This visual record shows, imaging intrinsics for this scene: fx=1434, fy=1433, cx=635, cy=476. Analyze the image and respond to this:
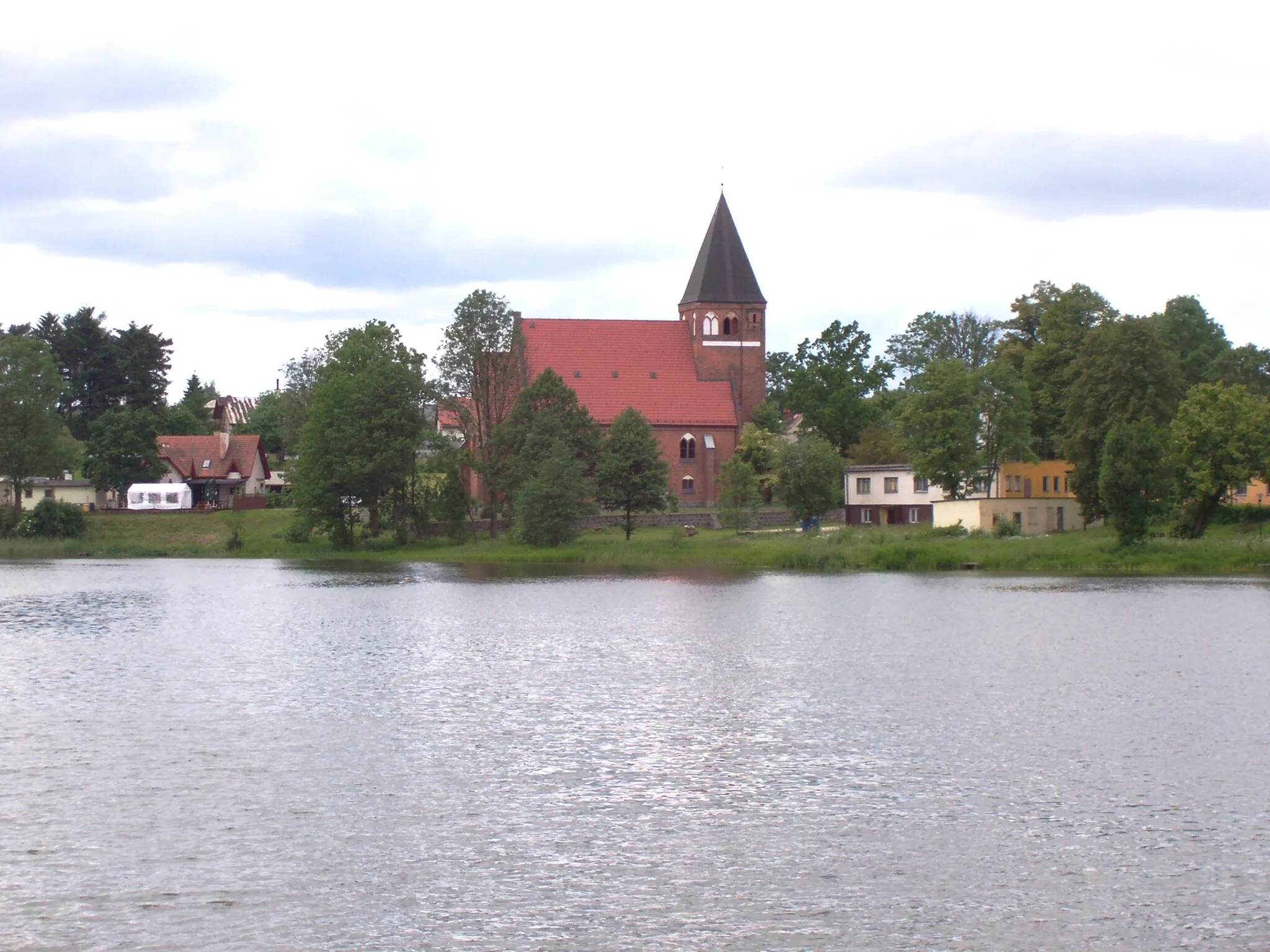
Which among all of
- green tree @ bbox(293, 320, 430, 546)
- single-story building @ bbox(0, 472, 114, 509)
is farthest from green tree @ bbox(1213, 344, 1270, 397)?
single-story building @ bbox(0, 472, 114, 509)

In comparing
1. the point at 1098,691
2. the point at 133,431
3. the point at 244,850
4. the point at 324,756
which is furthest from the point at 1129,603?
the point at 133,431

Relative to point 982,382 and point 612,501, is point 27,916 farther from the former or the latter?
point 982,382

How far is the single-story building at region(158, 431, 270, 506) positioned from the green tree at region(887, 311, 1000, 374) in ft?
173

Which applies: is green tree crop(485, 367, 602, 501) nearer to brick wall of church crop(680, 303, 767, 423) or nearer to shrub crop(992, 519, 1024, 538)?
shrub crop(992, 519, 1024, 538)

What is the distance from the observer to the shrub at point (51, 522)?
8375cm

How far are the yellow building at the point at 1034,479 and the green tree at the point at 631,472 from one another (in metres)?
21.8

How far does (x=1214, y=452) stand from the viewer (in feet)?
216

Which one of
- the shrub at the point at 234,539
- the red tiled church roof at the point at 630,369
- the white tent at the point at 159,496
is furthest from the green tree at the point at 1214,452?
the white tent at the point at 159,496

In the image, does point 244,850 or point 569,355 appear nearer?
point 244,850

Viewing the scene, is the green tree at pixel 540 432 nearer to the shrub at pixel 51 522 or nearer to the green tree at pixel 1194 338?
the shrub at pixel 51 522

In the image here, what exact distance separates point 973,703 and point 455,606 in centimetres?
2368

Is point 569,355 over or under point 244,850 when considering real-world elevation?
over

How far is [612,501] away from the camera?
249 ft

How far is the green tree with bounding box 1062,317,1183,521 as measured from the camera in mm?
69812
